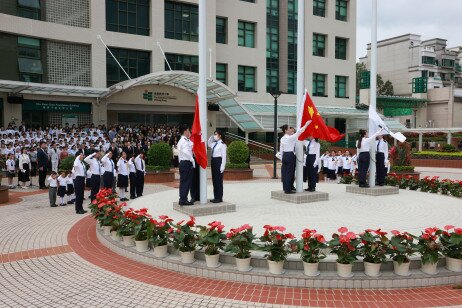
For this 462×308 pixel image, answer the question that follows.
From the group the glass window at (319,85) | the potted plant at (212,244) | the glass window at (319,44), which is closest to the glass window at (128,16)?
the glass window at (319,44)

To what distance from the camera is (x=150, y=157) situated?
61.8ft

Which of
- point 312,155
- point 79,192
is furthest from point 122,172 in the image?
point 312,155

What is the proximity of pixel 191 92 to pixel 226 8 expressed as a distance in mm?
7976

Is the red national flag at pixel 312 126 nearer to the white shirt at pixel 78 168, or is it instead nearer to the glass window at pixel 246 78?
the white shirt at pixel 78 168

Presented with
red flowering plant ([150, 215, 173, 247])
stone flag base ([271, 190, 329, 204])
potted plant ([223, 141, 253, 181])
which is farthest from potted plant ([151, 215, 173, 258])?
potted plant ([223, 141, 253, 181])

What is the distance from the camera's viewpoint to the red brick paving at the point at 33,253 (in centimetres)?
748

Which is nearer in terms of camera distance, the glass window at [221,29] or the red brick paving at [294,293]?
the red brick paving at [294,293]

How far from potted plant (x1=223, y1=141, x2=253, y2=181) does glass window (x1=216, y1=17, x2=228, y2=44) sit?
1511 cm

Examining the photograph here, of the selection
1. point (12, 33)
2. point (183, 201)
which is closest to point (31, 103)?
point (12, 33)

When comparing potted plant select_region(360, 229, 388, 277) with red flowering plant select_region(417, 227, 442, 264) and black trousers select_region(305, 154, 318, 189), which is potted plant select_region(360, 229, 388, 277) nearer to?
red flowering plant select_region(417, 227, 442, 264)

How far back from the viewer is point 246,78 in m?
34.2

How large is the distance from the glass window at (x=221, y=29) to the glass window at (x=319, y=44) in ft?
30.4

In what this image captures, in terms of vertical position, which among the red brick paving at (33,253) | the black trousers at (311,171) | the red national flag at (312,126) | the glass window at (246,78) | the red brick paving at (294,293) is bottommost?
the red brick paving at (294,293)

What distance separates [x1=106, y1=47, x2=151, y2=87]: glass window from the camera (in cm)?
2745
